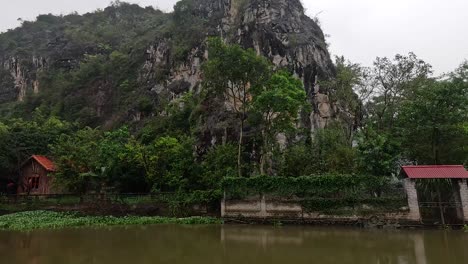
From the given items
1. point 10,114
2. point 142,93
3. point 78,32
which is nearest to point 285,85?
point 142,93

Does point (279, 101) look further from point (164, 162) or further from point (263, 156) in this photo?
point (164, 162)

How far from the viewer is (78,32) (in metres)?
61.2

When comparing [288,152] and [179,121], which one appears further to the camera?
[179,121]

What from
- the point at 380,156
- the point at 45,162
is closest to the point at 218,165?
the point at 380,156

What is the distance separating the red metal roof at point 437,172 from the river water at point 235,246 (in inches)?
118

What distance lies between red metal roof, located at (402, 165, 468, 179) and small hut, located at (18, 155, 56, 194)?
2679 cm

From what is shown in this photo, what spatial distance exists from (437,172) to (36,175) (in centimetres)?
3047

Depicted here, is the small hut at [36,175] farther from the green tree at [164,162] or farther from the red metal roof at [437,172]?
the red metal roof at [437,172]

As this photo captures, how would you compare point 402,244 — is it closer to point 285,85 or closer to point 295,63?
point 285,85

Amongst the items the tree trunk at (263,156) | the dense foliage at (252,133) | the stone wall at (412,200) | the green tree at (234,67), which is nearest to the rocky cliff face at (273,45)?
the dense foliage at (252,133)

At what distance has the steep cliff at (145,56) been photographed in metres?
34.1

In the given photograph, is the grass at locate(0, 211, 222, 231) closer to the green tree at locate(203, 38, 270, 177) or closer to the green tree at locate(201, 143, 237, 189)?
the green tree at locate(201, 143, 237, 189)

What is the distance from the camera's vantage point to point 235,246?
1323 centimetres

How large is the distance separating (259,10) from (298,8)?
567cm
